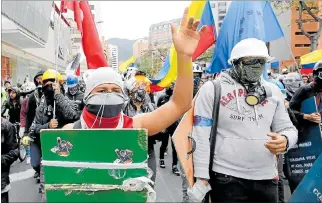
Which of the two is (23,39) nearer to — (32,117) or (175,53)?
(32,117)

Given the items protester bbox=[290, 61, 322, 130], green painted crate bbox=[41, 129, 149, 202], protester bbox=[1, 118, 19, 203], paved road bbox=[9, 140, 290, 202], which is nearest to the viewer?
green painted crate bbox=[41, 129, 149, 202]

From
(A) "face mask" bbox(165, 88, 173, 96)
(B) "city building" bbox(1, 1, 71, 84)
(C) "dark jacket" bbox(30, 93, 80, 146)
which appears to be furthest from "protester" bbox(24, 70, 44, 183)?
(B) "city building" bbox(1, 1, 71, 84)

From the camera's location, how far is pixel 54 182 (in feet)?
5.95

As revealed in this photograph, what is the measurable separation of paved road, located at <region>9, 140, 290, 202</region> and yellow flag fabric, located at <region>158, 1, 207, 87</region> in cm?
162

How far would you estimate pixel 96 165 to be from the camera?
5.84ft

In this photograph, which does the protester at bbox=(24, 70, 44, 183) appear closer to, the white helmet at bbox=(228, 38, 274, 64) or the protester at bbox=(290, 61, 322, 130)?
the protester at bbox=(290, 61, 322, 130)

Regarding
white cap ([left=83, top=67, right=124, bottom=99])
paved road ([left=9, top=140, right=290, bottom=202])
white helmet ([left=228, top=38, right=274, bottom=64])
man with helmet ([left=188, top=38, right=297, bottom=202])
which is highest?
white helmet ([left=228, top=38, right=274, bottom=64])

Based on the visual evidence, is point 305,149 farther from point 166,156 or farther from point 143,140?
point 166,156

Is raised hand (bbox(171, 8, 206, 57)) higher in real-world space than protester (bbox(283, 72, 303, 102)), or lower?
higher

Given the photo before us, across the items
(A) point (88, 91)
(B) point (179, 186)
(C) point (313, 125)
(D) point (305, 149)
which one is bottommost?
(B) point (179, 186)

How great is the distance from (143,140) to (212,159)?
1.16 meters

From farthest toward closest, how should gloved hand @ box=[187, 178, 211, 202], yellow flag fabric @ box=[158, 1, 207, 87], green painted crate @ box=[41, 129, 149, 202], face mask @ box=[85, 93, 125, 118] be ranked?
yellow flag fabric @ box=[158, 1, 207, 87] < gloved hand @ box=[187, 178, 211, 202] < face mask @ box=[85, 93, 125, 118] < green painted crate @ box=[41, 129, 149, 202]

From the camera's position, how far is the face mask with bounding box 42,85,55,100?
5.07 meters

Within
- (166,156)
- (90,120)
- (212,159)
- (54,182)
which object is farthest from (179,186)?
(54,182)
